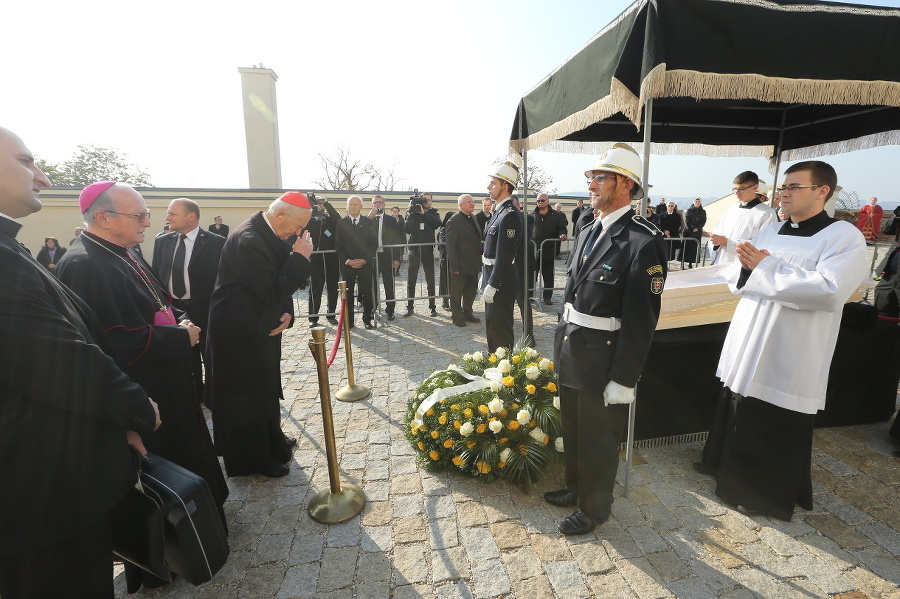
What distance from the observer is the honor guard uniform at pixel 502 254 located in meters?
5.25

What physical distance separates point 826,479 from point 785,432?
0.99 metres

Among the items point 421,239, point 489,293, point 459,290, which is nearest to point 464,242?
point 459,290

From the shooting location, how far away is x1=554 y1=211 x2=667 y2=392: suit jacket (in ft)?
7.98

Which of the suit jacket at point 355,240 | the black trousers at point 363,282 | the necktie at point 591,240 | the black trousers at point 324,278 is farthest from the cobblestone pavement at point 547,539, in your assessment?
the black trousers at point 324,278

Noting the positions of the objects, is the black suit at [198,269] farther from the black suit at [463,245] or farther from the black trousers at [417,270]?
the black trousers at [417,270]

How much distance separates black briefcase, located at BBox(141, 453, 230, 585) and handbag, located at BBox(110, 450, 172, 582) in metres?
0.03

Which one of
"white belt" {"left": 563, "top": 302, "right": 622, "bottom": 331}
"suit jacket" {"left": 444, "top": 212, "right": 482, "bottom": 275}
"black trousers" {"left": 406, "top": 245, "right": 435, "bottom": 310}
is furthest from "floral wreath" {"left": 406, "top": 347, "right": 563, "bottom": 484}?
"black trousers" {"left": 406, "top": 245, "right": 435, "bottom": 310}

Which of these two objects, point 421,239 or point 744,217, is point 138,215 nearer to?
point 744,217

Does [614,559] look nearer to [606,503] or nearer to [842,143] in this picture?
[606,503]

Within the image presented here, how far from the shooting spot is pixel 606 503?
283 centimetres

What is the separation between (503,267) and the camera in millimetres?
5277

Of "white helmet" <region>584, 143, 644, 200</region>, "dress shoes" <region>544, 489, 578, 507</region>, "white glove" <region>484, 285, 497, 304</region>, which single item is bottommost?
"dress shoes" <region>544, 489, 578, 507</region>

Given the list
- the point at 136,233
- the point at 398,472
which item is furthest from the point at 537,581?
the point at 136,233

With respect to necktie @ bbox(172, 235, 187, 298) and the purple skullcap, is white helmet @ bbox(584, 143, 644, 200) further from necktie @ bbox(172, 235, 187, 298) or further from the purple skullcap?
necktie @ bbox(172, 235, 187, 298)
